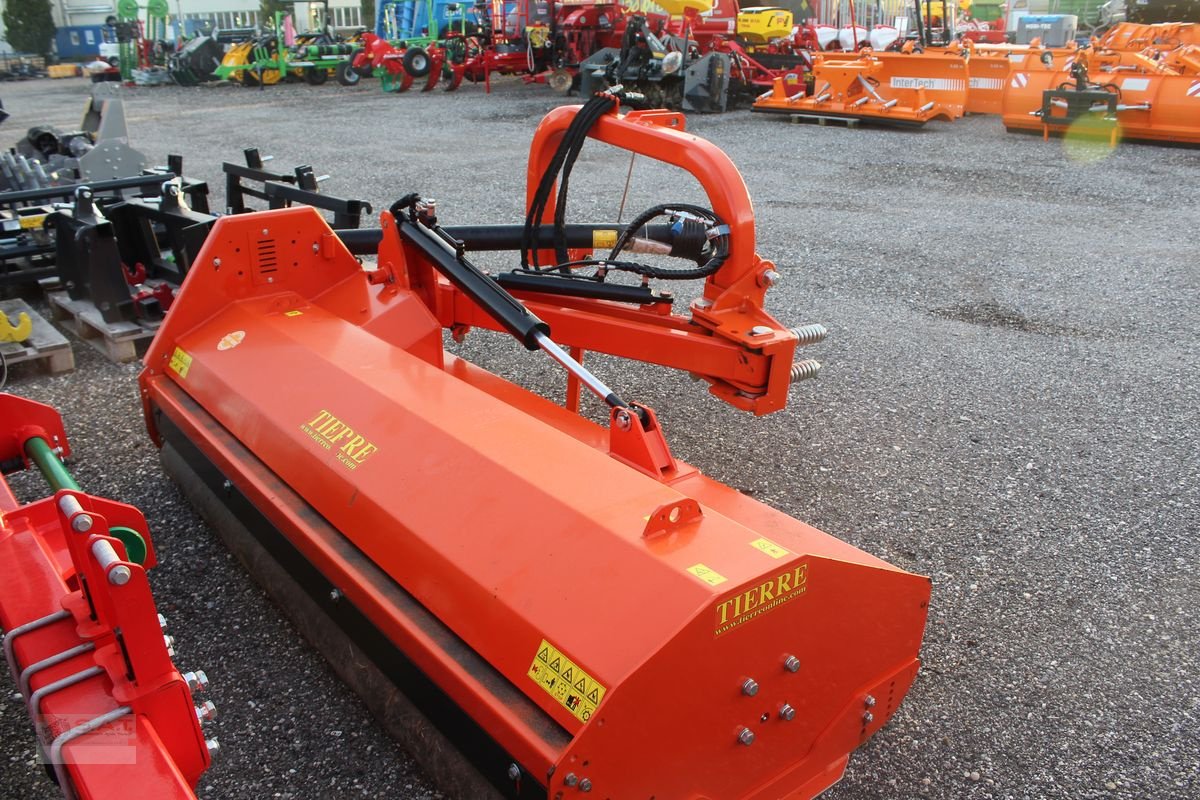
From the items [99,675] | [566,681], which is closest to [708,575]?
[566,681]

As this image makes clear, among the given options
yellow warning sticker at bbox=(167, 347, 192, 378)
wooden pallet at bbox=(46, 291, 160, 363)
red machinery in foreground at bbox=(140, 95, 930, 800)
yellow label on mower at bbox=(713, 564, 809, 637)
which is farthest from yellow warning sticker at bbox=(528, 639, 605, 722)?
wooden pallet at bbox=(46, 291, 160, 363)

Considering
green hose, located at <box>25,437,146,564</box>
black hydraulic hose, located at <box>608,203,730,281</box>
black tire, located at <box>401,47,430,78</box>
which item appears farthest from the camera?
black tire, located at <box>401,47,430,78</box>

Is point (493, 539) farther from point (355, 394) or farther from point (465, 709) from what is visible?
point (355, 394)

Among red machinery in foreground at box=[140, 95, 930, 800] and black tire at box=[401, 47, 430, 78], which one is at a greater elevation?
black tire at box=[401, 47, 430, 78]

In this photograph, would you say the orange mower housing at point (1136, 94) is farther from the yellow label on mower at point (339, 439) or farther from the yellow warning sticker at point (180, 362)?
the yellow label on mower at point (339, 439)

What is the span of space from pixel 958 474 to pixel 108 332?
4.04 meters

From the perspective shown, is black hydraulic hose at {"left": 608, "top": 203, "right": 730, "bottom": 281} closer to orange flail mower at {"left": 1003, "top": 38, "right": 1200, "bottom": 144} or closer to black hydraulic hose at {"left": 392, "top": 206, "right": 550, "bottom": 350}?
black hydraulic hose at {"left": 392, "top": 206, "right": 550, "bottom": 350}

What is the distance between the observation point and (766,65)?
15.2 meters

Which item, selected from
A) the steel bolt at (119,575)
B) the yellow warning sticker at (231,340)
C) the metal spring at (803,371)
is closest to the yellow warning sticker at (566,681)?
the steel bolt at (119,575)

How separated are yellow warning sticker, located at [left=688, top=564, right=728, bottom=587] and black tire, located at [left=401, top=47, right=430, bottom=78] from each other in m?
17.3

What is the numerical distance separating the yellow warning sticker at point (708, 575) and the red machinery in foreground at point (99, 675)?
91 centimetres

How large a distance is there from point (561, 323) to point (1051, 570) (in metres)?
1.82

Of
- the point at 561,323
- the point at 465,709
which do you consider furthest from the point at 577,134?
the point at 465,709

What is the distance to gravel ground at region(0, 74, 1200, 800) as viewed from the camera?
2496 millimetres
